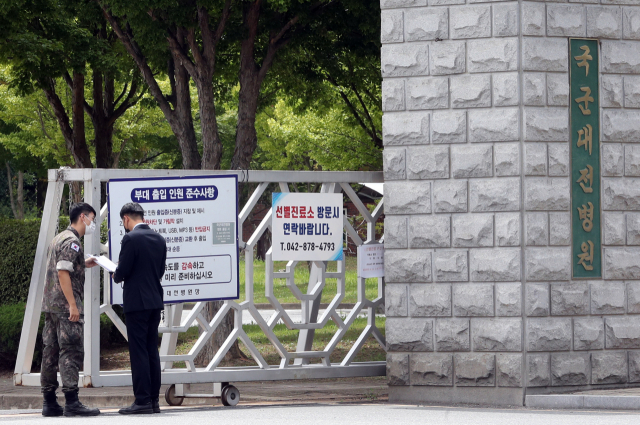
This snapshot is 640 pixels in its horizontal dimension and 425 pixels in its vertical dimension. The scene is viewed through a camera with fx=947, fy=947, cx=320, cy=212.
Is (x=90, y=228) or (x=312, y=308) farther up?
(x=90, y=228)

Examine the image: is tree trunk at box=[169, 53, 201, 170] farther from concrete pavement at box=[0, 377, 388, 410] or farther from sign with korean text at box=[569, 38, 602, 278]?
sign with korean text at box=[569, 38, 602, 278]

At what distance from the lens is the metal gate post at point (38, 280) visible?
846cm

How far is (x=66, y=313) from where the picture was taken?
8.12 metres

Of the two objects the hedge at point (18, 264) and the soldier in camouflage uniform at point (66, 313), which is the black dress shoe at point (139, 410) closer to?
the soldier in camouflage uniform at point (66, 313)

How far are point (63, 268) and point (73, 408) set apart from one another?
121 centimetres

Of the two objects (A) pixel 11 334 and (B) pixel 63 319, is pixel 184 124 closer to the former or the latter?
A: (A) pixel 11 334

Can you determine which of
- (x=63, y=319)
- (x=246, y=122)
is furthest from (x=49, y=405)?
(x=246, y=122)

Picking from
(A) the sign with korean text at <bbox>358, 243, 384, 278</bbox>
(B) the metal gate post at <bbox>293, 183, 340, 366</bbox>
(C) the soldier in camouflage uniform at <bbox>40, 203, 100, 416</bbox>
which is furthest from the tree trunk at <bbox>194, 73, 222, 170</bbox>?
(C) the soldier in camouflage uniform at <bbox>40, 203, 100, 416</bbox>

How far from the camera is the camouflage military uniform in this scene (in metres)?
8.09

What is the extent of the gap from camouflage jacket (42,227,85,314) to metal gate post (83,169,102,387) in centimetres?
Answer: 17

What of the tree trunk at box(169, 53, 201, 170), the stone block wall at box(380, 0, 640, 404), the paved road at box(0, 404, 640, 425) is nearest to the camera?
the paved road at box(0, 404, 640, 425)

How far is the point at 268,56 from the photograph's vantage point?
13.6 m

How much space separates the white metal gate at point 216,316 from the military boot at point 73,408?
0.74 feet

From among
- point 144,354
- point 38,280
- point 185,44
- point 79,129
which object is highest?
point 185,44
